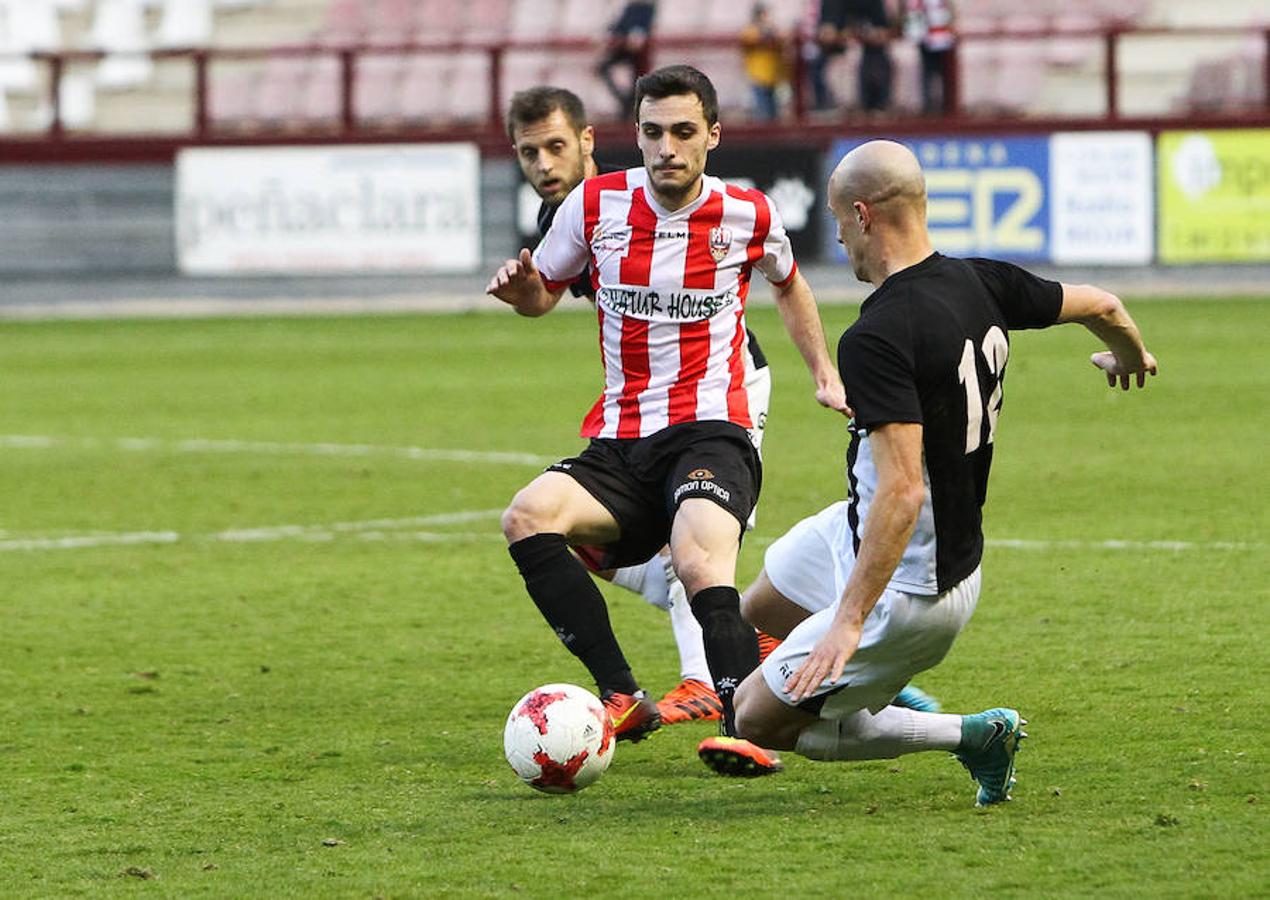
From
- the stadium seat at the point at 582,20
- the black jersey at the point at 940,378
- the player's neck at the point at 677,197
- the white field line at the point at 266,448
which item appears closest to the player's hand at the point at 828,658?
the black jersey at the point at 940,378

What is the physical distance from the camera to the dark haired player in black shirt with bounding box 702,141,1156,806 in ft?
15.4

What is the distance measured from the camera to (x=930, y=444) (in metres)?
4.86

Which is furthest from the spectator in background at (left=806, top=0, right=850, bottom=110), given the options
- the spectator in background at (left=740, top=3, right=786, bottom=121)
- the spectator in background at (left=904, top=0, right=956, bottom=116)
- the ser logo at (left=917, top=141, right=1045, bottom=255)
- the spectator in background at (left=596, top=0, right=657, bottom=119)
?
the spectator in background at (left=596, top=0, right=657, bottom=119)

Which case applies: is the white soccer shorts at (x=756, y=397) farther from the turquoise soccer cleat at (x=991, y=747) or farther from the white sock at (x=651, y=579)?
the turquoise soccer cleat at (x=991, y=747)

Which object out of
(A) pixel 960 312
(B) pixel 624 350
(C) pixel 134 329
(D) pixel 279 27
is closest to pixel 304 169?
(C) pixel 134 329

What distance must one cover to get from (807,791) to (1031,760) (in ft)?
1.99

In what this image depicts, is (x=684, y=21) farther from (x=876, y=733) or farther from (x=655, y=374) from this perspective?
(x=876, y=733)

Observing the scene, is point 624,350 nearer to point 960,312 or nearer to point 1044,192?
point 960,312

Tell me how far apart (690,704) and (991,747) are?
1.45 meters

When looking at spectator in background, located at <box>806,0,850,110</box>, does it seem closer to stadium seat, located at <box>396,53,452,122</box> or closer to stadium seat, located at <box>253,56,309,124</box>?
stadium seat, located at <box>396,53,452,122</box>

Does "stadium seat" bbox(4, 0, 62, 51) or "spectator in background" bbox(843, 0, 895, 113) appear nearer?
"spectator in background" bbox(843, 0, 895, 113)

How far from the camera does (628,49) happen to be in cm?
2348

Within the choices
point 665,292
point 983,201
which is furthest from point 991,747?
point 983,201

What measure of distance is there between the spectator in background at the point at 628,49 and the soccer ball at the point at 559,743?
59.3 feet
